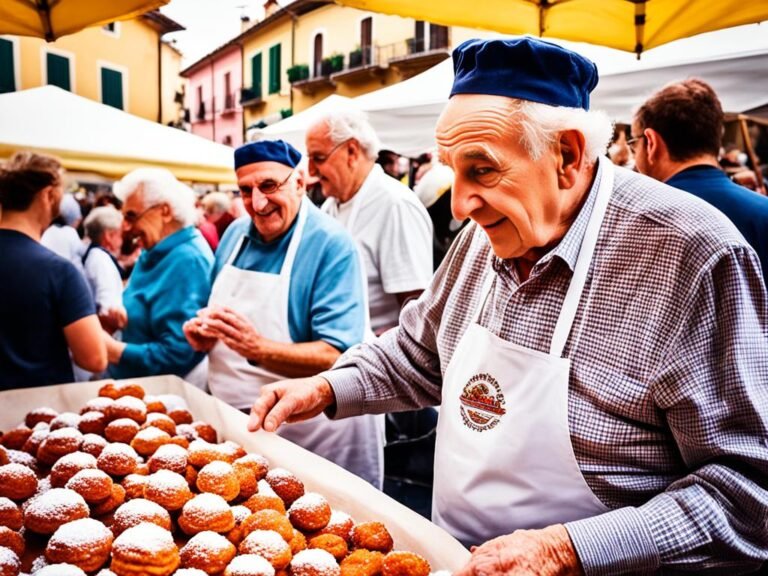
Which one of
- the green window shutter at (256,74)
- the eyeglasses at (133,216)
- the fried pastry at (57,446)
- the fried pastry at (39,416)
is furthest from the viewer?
the green window shutter at (256,74)

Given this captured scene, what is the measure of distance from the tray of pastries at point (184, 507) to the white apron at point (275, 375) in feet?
1.02

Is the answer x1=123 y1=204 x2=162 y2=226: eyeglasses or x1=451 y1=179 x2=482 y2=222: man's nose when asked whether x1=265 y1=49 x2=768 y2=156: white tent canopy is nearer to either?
x1=123 y1=204 x2=162 y2=226: eyeglasses

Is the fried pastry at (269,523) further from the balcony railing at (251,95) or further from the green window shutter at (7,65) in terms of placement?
the balcony railing at (251,95)

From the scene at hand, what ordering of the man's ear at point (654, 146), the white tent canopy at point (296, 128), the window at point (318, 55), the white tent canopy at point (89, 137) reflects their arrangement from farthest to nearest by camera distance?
the window at point (318, 55)
the white tent canopy at point (89, 137)
the white tent canopy at point (296, 128)
the man's ear at point (654, 146)

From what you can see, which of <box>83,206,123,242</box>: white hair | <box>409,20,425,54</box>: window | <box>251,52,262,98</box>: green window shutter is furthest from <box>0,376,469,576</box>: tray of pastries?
<box>251,52,262,98</box>: green window shutter

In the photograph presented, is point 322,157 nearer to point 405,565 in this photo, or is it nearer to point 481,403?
point 481,403

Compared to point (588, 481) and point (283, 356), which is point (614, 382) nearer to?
point (588, 481)

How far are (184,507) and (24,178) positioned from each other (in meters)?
1.94

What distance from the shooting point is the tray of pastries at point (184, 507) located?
1388 mm

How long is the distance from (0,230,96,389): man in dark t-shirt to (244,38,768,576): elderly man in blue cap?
6.24ft

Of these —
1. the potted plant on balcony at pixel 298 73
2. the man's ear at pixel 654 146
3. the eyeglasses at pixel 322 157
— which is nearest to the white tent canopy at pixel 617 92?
the eyeglasses at pixel 322 157

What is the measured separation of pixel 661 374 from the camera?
4.01 feet

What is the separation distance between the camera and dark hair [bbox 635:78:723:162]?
A: 8.84ft

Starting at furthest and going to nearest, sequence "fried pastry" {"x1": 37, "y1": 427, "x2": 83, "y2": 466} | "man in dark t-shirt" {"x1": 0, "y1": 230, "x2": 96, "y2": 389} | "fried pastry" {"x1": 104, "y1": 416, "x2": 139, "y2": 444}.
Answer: "man in dark t-shirt" {"x1": 0, "y1": 230, "x2": 96, "y2": 389}
"fried pastry" {"x1": 104, "y1": 416, "x2": 139, "y2": 444}
"fried pastry" {"x1": 37, "y1": 427, "x2": 83, "y2": 466}
